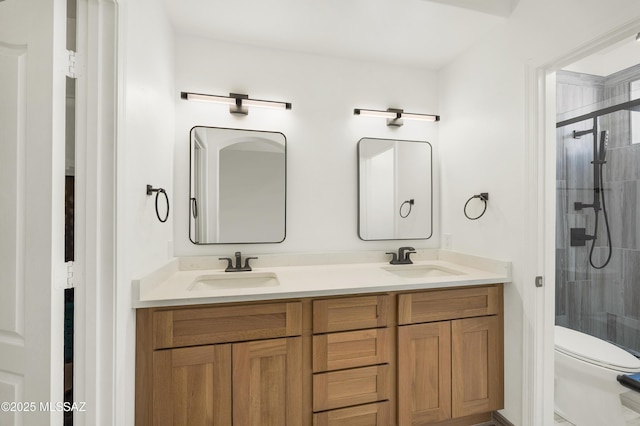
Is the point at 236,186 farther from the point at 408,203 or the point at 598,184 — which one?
the point at 598,184

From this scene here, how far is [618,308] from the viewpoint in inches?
90.3

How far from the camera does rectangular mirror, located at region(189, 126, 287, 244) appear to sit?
1.95 metres

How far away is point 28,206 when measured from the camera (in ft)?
3.22

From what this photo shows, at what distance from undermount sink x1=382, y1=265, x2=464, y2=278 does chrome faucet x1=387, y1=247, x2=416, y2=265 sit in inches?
1.8

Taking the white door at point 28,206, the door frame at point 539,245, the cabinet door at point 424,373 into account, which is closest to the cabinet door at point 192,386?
the white door at point 28,206

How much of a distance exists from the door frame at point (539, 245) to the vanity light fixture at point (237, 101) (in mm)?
1479

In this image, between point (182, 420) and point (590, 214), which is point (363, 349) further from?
point (590, 214)

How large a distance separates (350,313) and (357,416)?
0.53m

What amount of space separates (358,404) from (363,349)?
0.28 meters

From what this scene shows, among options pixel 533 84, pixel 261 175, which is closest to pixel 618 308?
pixel 533 84

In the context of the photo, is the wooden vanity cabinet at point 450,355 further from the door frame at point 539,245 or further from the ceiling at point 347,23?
the ceiling at point 347,23

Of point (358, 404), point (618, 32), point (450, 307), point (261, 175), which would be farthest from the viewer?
point (261, 175)

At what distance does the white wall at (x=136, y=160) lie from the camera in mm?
1148

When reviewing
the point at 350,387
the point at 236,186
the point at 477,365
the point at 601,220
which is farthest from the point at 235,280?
the point at 601,220
